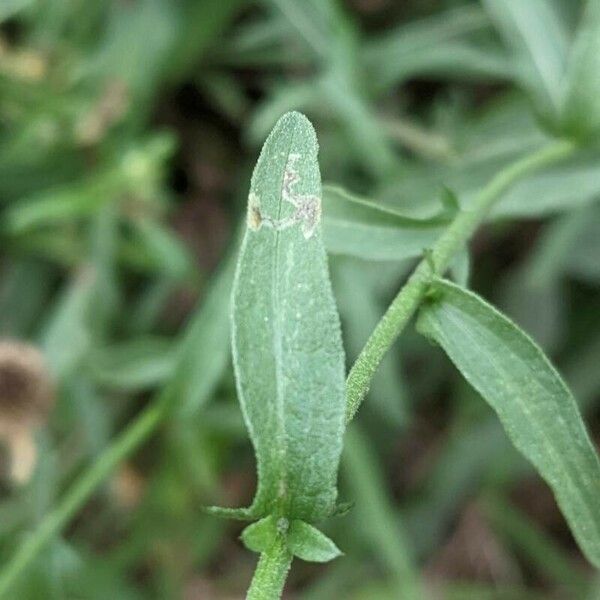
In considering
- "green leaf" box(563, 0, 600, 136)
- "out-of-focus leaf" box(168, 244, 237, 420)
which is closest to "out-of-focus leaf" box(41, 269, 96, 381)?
"out-of-focus leaf" box(168, 244, 237, 420)

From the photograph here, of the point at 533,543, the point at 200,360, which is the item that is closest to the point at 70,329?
the point at 200,360

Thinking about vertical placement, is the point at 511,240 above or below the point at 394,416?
above

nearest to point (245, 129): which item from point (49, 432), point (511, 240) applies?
point (511, 240)

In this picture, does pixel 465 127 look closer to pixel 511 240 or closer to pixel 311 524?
pixel 511 240

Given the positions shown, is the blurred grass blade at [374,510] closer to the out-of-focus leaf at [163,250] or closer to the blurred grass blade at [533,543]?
the blurred grass blade at [533,543]

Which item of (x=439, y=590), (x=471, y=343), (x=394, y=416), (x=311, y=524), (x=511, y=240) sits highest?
(x=511, y=240)

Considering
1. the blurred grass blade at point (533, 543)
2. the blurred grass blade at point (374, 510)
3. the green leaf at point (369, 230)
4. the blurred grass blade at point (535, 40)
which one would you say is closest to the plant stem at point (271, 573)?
the green leaf at point (369, 230)

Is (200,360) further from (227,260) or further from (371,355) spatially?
(371,355)
